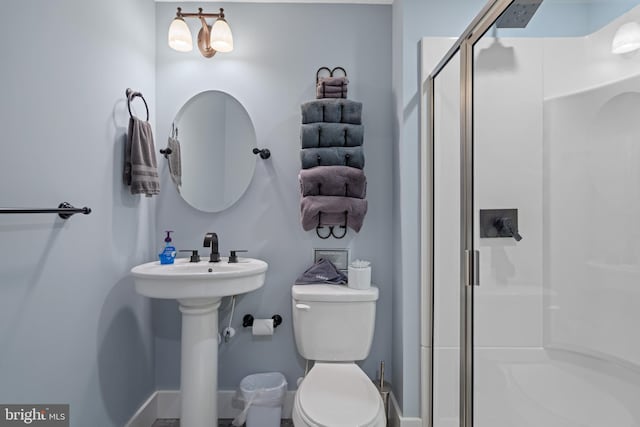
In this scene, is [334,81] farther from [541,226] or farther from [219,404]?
[219,404]

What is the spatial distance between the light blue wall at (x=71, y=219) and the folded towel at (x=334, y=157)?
0.91 m

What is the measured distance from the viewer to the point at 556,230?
1106 millimetres

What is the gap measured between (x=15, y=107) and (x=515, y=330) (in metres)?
1.84

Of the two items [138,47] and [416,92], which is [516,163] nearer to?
[416,92]

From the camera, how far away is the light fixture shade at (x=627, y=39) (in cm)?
82

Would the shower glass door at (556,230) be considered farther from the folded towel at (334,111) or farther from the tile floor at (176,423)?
the tile floor at (176,423)

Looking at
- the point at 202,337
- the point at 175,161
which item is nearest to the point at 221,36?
the point at 175,161

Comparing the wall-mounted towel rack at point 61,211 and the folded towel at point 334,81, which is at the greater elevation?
the folded towel at point 334,81

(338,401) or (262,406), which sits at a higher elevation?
(338,401)

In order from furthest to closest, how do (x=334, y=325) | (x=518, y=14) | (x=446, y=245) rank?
(x=334, y=325) < (x=446, y=245) < (x=518, y=14)

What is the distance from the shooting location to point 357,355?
1709 millimetres

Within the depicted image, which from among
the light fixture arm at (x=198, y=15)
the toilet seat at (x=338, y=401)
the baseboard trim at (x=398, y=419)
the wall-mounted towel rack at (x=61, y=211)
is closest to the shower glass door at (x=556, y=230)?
the toilet seat at (x=338, y=401)

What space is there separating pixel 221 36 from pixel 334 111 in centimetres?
70

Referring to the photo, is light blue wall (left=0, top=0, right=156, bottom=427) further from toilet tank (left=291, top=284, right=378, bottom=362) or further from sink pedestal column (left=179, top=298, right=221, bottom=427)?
toilet tank (left=291, top=284, right=378, bottom=362)
